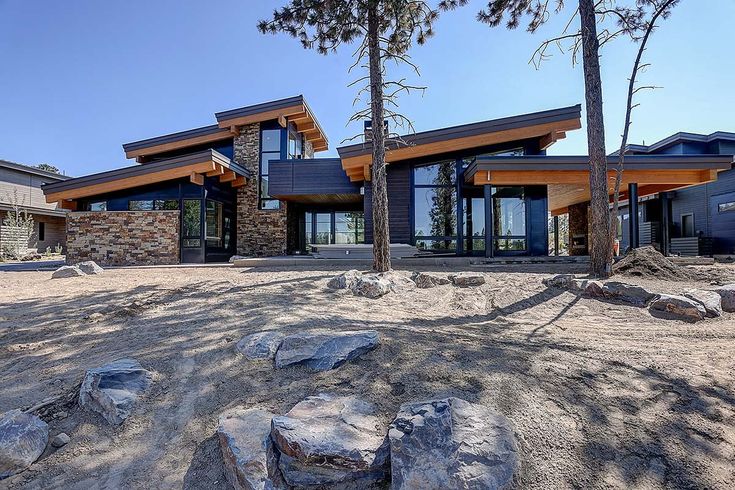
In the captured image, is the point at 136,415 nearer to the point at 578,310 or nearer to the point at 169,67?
the point at 578,310

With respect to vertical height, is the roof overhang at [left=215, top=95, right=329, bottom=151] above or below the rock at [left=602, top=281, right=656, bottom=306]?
above

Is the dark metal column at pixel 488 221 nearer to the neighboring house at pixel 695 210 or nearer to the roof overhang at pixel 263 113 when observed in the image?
the neighboring house at pixel 695 210

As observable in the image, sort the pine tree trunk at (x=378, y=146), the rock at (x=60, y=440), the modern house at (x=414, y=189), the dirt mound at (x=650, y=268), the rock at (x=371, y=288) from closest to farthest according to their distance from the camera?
the rock at (x=60, y=440) → the rock at (x=371, y=288) → the dirt mound at (x=650, y=268) → the pine tree trunk at (x=378, y=146) → the modern house at (x=414, y=189)

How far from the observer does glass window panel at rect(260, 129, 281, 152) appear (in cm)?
1368

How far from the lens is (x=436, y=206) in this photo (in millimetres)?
10922

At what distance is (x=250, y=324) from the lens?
3.51m

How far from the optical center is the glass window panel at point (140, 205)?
37.2ft

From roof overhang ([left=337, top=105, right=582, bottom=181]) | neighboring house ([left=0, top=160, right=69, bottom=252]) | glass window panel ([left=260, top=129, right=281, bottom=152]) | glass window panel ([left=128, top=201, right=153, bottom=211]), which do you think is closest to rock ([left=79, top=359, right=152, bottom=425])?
roof overhang ([left=337, top=105, right=582, bottom=181])

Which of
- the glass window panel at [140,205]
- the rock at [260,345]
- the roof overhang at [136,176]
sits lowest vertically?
the rock at [260,345]

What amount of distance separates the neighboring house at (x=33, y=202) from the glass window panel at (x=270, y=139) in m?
12.2

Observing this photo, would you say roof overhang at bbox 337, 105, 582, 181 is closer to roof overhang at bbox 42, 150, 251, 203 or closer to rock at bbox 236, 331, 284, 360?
roof overhang at bbox 42, 150, 251, 203

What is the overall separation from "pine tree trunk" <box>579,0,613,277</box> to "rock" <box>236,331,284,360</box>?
5800mm

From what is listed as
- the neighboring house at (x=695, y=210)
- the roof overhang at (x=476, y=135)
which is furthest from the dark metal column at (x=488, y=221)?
the neighboring house at (x=695, y=210)

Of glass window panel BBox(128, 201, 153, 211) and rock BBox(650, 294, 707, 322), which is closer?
rock BBox(650, 294, 707, 322)
